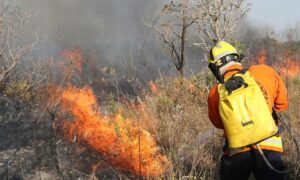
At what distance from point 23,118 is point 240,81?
8125 millimetres

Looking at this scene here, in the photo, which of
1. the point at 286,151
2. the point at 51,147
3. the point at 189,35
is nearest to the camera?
the point at 286,151

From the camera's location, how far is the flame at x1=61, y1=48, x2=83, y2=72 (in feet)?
51.0

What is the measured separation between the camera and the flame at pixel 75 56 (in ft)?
51.0

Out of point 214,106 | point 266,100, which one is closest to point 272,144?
point 266,100

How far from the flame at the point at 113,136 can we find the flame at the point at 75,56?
430cm

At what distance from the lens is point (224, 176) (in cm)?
345

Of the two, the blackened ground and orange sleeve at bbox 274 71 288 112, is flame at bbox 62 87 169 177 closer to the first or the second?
the blackened ground

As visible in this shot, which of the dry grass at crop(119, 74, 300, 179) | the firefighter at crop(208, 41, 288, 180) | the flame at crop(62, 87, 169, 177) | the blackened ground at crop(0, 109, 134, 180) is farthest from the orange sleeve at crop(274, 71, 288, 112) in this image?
the blackened ground at crop(0, 109, 134, 180)

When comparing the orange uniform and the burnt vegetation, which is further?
the burnt vegetation

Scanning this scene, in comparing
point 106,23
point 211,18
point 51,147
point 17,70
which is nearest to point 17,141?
point 51,147

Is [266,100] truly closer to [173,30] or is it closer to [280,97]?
[280,97]

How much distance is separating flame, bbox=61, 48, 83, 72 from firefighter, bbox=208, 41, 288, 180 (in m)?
12.4

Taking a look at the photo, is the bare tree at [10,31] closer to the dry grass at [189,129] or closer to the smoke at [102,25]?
the dry grass at [189,129]

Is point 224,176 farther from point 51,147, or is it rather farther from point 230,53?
point 51,147
